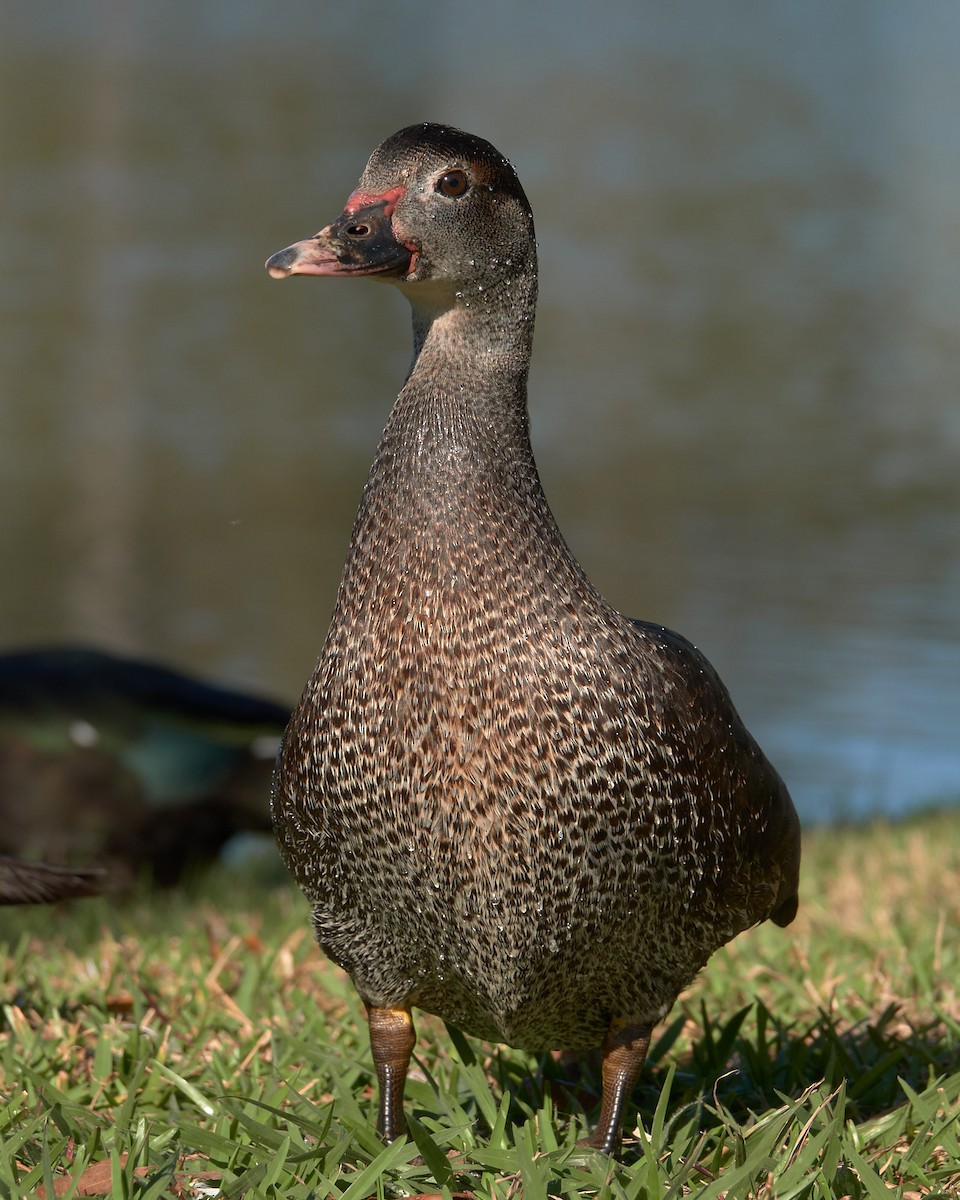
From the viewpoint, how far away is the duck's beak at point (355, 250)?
2.75 m

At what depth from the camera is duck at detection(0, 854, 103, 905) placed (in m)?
3.51

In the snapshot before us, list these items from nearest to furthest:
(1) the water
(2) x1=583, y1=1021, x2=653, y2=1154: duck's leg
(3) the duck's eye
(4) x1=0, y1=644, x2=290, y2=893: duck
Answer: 1. (3) the duck's eye
2. (2) x1=583, y1=1021, x2=653, y2=1154: duck's leg
3. (4) x1=0, y1=644, x2=290, y2=893: duck
4. (1) the water

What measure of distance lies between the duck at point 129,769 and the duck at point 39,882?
8.99 feet

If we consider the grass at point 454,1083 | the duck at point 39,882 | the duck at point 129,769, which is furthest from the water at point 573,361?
the duck at point 39,882

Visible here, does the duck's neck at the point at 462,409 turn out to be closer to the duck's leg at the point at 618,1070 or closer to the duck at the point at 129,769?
the duck's leg at the point at 618,1070

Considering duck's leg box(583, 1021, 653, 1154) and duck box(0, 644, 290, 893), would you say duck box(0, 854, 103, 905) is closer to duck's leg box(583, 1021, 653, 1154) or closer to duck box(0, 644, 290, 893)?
duck's leg box(583, 1021, 653, 1154)

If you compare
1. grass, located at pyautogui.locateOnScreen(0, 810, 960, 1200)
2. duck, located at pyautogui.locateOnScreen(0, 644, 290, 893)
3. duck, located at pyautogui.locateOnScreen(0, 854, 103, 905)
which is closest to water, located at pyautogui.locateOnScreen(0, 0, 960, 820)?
duck, located at pyautogui.locateOnScreen(0, 644, 290, 893)

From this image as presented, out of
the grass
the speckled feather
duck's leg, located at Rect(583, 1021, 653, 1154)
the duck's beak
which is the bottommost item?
the grass

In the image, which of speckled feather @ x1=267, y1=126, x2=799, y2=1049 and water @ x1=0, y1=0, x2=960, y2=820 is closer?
speckled feather @ x1=267, y1=126, x2=799, y2=1049

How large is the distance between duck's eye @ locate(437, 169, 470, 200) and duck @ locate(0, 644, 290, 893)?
390 cm

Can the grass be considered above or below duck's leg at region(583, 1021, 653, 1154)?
below

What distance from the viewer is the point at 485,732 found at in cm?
270

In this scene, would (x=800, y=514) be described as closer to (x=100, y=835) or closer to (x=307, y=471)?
(x=307, y=471)

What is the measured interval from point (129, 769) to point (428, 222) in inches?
160
